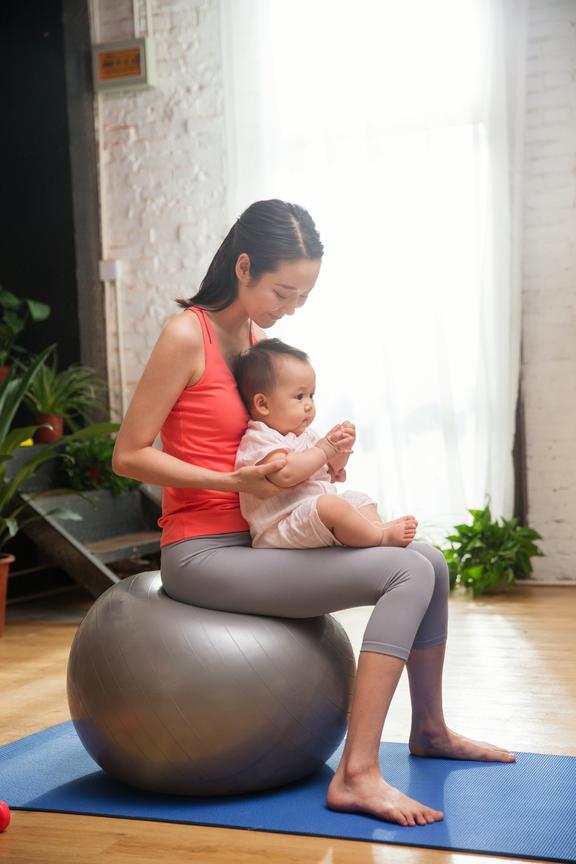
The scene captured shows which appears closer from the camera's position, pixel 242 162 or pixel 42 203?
pixel 242 162

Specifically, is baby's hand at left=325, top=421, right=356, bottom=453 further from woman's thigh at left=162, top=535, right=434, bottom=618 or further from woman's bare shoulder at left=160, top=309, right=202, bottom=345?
woman's bare shoulder at left=160, top=309, right=202, bottom=345

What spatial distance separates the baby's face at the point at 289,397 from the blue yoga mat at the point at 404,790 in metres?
Answer: 0.71

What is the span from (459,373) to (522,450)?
0.44 m

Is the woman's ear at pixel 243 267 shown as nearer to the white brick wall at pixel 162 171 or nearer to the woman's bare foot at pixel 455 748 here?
the woman's bare foot at pixel 455 748

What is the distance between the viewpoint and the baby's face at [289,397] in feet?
6.41

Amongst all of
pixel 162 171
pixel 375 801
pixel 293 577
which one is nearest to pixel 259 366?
pixel 293 577

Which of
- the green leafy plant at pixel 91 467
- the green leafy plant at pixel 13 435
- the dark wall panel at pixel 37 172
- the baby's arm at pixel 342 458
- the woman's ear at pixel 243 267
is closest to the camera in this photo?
the baby's arm at pixel 342 458

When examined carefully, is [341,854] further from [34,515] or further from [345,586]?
[34,515]

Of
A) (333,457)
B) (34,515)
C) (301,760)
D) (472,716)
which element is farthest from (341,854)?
(34,515)

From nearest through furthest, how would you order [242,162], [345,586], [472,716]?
[345,586] < [472,716] < [242,162]

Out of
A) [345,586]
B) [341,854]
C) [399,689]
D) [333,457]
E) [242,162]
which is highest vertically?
[242,162]

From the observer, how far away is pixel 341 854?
162cm

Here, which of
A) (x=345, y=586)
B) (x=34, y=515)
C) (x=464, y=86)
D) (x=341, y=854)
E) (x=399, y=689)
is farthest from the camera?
(x=464, y=86)

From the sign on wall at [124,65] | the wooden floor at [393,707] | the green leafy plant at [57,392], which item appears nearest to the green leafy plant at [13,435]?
the wooden floor at [393,707]
